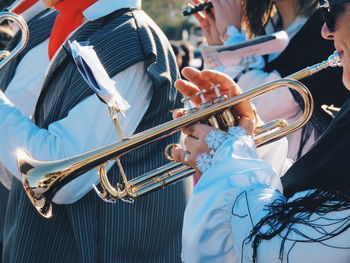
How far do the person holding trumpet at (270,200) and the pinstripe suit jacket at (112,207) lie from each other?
479 millimetres

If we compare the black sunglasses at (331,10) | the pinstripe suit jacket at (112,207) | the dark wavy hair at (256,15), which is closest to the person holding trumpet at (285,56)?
the dark wavy hair at (256,15)

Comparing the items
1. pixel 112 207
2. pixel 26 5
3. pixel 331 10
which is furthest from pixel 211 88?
pixel 26 5

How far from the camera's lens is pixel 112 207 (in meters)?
2.28

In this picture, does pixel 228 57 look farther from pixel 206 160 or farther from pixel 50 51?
pixel 206 160

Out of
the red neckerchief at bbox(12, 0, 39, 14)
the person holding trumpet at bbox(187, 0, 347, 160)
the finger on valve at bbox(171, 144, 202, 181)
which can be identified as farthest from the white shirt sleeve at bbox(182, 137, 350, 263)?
the red neckerchief at bbox(12, 0, 39, 14)

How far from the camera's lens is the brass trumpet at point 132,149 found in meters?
1.95

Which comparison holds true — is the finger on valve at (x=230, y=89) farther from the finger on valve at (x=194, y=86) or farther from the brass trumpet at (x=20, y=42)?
the brass trumpet at (x=20, y=42)

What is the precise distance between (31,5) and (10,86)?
0.51m

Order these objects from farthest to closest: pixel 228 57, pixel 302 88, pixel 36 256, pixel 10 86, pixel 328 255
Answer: pixel 228 57 → pixel 10 86 → pixel 36 256 → pixel 302 88 → pixel 328 255

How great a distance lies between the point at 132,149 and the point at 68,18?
80cm

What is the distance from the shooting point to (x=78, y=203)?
228 centimetres

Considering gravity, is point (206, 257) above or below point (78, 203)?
above

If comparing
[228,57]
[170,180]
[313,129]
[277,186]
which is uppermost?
[277,186]

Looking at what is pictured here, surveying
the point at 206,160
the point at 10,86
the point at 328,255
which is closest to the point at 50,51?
the point at 10,86
